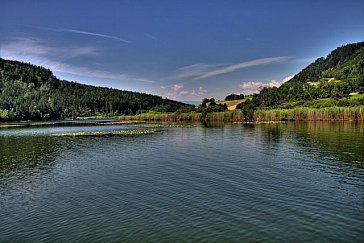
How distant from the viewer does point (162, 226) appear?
68.6 feet

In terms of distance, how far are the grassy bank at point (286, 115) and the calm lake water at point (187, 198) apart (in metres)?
85.6

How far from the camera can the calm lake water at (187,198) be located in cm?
1981

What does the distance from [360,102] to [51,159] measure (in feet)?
454

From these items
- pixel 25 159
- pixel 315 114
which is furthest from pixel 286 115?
pixel 25 159

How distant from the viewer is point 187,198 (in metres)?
26.7

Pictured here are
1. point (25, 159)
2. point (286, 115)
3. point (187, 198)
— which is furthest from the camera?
point (286, 115)

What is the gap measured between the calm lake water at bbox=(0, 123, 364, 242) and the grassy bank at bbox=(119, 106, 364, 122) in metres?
85.6

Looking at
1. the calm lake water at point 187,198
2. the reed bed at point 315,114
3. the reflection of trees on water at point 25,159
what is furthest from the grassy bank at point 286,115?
the reflection of trees on water at point 25,159

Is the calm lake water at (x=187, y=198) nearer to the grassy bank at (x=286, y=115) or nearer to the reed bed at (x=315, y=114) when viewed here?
the reed bed at (x=315, y=114)

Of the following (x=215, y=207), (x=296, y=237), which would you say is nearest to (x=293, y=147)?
(x=215, y=207)

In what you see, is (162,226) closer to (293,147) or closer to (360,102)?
(293,147)

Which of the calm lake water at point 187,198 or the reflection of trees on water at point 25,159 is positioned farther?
the reflection of trees on water at point 25,159

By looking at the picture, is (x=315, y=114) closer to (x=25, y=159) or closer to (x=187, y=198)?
(x=25, y=159)

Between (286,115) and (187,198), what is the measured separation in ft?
415
